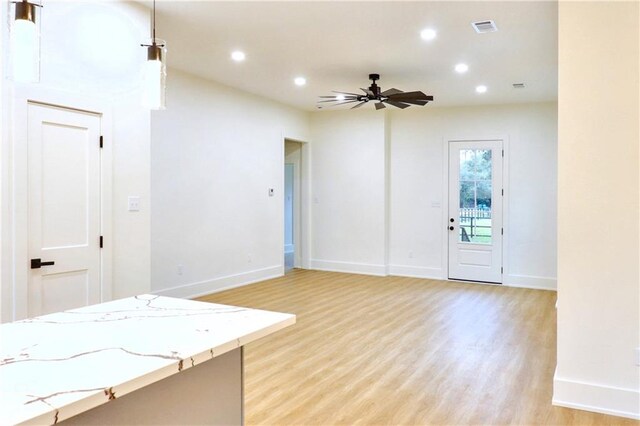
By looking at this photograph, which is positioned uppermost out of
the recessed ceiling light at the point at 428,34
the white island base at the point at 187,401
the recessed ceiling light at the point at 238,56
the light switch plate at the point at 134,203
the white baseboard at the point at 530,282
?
the recessed ceiling light at the point at 238,56

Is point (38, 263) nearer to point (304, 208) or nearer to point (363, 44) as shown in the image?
point (363, 44)

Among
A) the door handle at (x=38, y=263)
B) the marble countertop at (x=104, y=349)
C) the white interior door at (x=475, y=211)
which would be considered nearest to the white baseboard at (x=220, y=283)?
the door handle at (x=38, y=263)

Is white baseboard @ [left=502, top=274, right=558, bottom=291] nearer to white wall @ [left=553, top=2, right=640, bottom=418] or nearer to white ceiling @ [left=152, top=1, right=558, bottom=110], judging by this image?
white ceiling @ [left=152, top=1, right=558, bottom=110]

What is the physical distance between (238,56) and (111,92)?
6.31 ft

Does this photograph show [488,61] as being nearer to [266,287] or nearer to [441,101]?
[441,101]

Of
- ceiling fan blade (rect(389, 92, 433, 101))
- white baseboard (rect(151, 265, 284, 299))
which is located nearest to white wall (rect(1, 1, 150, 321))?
white baseboard (rect(151, 265, 284, 299))

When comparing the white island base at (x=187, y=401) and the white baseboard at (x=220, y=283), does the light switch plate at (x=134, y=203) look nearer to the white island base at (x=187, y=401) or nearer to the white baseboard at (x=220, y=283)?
the white baseboard at (x=220, y=283)

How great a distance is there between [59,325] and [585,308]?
2.98 meters

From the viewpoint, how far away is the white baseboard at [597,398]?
2906mm

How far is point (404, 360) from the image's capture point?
3.93m

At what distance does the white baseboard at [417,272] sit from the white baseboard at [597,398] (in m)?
4.89

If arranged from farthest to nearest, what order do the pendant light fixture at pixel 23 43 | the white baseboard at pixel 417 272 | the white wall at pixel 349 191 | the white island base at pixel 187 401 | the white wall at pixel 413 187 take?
the white wall at pixel 349 191
the white baseboard at pixel 417 272
the white wall at pixel 413 187
the pendant light fixture at pixel 23 43
the white island base at pixel 187 401

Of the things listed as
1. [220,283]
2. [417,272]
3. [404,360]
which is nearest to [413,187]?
[417,272]

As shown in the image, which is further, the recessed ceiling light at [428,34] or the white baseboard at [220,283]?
the white baseboard at [220,283]
